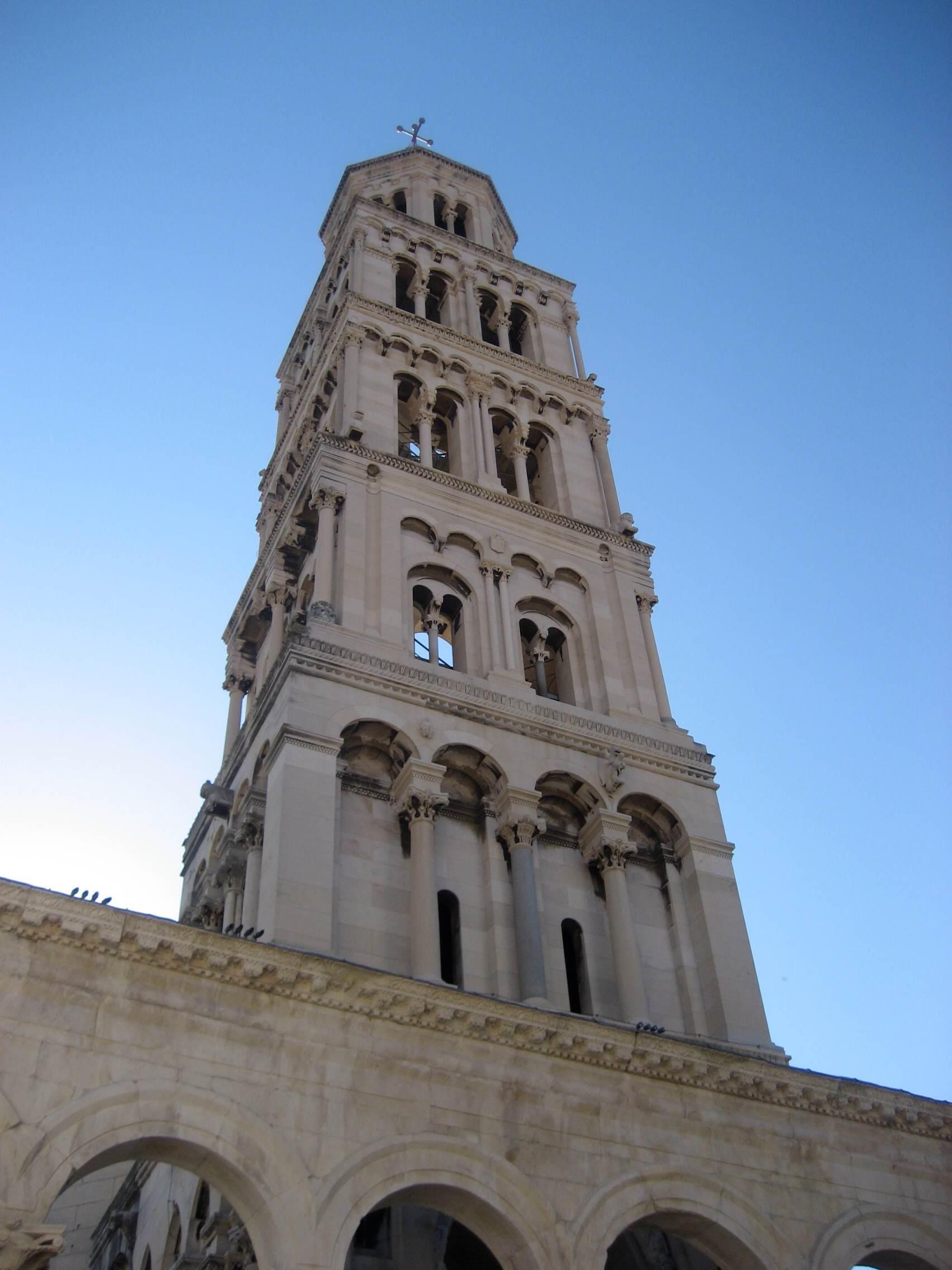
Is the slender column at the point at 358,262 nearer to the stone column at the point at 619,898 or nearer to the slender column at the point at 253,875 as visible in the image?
the slender column at the point at 253,875

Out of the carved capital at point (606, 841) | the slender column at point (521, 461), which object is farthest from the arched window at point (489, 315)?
the carved capital at point (606, 841)

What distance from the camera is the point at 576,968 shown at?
25.3 metres

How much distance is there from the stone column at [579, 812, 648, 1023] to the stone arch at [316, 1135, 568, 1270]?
24.2 ft

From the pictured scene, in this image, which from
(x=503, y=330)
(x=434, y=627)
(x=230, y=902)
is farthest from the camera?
(x=503, y=330)

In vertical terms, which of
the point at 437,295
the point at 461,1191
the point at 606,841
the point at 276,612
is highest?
the point at 437,295

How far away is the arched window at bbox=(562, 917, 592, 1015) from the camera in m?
24.6

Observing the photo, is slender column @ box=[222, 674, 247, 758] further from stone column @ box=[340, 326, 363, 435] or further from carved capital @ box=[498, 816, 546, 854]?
carved capital @ box=[498, 816, 546, 854]

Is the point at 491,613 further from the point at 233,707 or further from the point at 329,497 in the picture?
the point at 233,707

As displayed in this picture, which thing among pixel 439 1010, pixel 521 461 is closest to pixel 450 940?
pixel 439 1010

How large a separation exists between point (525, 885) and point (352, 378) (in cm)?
1624

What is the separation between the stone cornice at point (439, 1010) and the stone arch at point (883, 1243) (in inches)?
56.1

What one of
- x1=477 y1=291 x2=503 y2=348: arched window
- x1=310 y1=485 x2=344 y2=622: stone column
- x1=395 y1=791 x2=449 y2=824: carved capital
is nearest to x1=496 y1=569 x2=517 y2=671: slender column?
x1=310 y1=485 x2=344 y2=622: stone column

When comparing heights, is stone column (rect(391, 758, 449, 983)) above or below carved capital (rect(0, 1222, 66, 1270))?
above

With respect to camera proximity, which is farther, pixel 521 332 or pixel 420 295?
pixel 521 332
